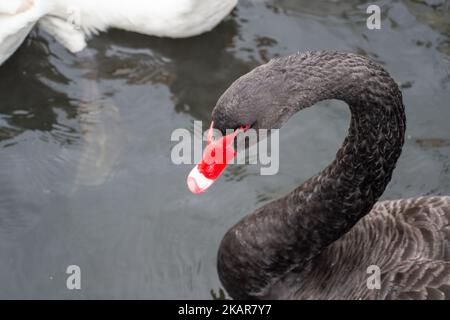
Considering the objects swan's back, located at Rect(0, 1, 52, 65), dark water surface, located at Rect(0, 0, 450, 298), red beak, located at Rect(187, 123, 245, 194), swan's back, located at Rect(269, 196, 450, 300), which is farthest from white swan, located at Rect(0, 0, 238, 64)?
red beak, located at Rect(187, 123, 245, 194)

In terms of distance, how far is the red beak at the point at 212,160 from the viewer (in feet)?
8.09

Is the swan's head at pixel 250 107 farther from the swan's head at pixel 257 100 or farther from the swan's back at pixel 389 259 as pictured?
the swan's back at pixel 389 259

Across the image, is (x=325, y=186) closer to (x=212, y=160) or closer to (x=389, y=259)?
(x=389, y=259)

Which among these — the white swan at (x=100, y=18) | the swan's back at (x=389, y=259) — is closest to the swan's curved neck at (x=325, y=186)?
the swan's back at (x=389, y=259)

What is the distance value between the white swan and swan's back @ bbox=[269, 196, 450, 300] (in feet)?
5.20

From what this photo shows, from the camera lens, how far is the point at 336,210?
2.94m

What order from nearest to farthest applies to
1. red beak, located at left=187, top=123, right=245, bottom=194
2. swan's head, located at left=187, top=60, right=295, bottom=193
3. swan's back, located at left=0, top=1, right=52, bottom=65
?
swan's head, located at left=187, top=60, right=295, bottom=193 < red beak, located at left=187, top=123, right=245, bottom=194 < swan's back, located at left=0, top=1, right=52, bottom=65

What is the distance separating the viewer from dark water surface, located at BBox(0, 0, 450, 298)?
3615 millimetres

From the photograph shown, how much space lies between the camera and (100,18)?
429 centimetres

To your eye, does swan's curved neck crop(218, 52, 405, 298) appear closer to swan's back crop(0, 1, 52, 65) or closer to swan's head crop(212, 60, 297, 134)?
swan's head crop(212, 60, 297, 134)

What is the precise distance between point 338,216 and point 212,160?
69 centimetres

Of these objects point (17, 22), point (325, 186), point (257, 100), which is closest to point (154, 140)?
point (17, 22)

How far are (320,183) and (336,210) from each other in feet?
0.40

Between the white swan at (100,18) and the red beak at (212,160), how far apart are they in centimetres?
174
